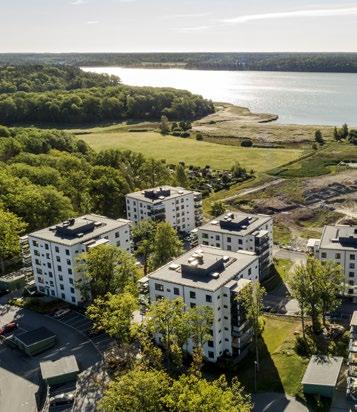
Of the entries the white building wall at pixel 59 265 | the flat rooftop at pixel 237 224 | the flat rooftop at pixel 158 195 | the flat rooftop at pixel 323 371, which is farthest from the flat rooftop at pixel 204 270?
the flat rooftop at pixel 158 195

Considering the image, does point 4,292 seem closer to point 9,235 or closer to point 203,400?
point 9,235

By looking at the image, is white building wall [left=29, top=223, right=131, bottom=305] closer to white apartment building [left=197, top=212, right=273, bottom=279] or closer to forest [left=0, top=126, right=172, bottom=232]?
white apartment building [left=197, top=212, right=273, bottom=279]

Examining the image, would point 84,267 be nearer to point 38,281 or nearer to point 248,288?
point 38,281

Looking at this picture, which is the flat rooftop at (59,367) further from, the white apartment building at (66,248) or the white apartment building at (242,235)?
the white apartment building at (242,235)

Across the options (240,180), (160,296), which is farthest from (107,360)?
(240,180)

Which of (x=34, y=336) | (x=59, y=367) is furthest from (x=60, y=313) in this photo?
(x=59, y=367)
